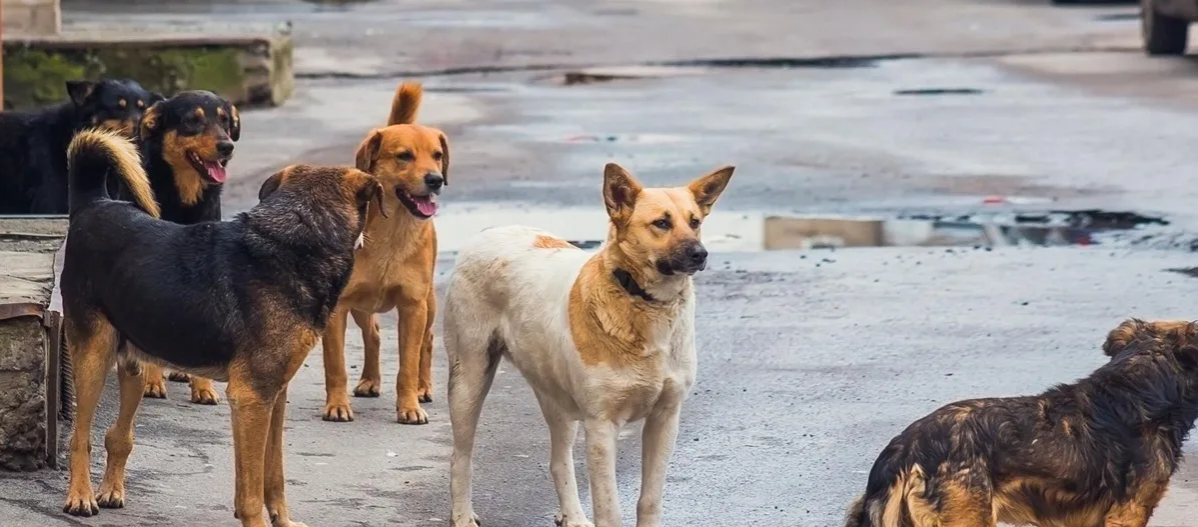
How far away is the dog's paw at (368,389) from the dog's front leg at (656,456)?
2.76m

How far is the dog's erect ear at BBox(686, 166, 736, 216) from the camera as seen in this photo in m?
6.48

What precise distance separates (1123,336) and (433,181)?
11.1 feet

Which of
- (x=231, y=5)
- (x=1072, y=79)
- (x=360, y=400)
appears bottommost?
(x=231, y=5)

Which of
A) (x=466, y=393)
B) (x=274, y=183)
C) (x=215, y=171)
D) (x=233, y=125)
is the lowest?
(x=466, y=393)

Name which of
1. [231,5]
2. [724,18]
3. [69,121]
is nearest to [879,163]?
[69,121]

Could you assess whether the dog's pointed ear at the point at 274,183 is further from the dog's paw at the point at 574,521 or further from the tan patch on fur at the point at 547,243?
the dog's paw at the point at 574,521

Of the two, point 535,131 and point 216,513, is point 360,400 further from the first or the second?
point 535,131

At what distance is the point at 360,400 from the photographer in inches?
346

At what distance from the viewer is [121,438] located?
6793 millimetres

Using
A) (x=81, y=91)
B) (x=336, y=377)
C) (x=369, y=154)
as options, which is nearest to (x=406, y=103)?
(x=369, y=154)

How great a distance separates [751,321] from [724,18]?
825 inches

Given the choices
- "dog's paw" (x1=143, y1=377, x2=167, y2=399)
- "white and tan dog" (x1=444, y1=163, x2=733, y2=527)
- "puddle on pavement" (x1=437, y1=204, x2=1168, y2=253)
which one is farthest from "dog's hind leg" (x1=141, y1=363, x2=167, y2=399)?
"puddle on pavement" (x1=437, y1=204, x2=1168, y2=253)

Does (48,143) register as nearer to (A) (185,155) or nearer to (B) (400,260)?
(A) (185,155)

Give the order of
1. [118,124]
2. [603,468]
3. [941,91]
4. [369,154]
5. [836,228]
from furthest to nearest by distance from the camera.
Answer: [941,91] < [836,228] < [118,124] < [369,154] < [603,468]
